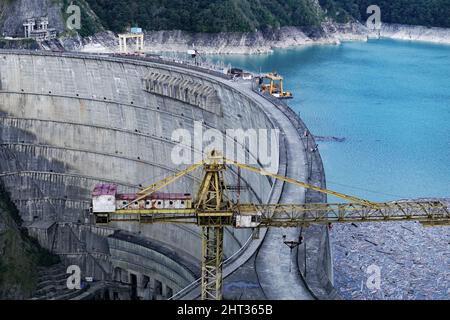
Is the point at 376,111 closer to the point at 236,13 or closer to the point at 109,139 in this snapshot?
the point at 109,139

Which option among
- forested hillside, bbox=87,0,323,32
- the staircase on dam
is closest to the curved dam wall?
the staircase on dam

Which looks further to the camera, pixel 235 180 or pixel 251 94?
pixel 251 94

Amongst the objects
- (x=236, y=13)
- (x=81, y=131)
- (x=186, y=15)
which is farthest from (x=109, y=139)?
(x=236, y=13)

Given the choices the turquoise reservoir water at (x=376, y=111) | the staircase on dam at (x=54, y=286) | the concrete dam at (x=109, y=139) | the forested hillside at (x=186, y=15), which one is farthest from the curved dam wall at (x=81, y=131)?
the forested hillside at (x=186, y=15)

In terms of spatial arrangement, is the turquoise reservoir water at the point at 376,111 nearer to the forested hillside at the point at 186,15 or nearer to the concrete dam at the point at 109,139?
the forested hillside at the point at 186,15
